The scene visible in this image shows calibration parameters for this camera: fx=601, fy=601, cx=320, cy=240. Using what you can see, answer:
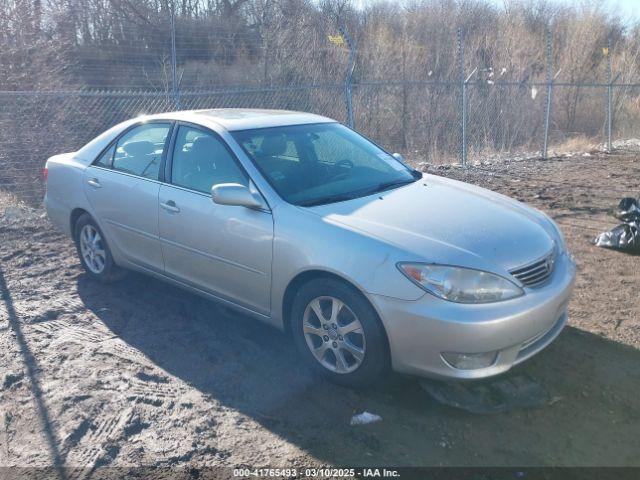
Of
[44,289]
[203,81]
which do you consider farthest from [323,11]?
[44,289]

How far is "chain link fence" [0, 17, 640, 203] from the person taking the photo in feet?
29.3

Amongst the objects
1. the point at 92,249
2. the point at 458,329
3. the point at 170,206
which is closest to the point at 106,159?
the point at 92,249

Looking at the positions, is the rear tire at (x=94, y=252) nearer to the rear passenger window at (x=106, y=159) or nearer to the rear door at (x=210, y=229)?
the rear passenger window at (x=106, y=159)

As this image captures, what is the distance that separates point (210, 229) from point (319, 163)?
950mm

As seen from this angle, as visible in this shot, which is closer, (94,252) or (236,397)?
(236,397)

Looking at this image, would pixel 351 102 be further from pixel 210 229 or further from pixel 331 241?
pixel 331 241

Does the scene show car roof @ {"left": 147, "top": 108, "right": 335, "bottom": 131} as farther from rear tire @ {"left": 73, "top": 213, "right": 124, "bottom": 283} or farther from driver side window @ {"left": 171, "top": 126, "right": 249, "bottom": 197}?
rear tire @ {"left": 73, "top": 213, "right": 124, "bottom": 283}

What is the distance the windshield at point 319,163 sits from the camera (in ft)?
13.3

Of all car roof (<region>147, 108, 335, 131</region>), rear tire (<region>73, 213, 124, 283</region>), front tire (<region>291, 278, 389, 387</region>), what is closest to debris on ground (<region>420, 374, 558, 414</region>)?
front tire (<region>291, 278, 389, 387</region>)

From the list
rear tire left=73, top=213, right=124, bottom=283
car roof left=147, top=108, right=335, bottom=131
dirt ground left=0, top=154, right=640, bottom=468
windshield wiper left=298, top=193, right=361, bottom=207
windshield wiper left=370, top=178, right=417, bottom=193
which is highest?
car roof left=147, top=108, right=335, bottom=131

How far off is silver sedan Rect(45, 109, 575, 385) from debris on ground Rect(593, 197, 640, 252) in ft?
7.73

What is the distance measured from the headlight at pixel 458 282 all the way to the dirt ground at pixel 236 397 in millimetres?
681

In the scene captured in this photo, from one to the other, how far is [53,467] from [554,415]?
266 centimetres

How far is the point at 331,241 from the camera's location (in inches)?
138
